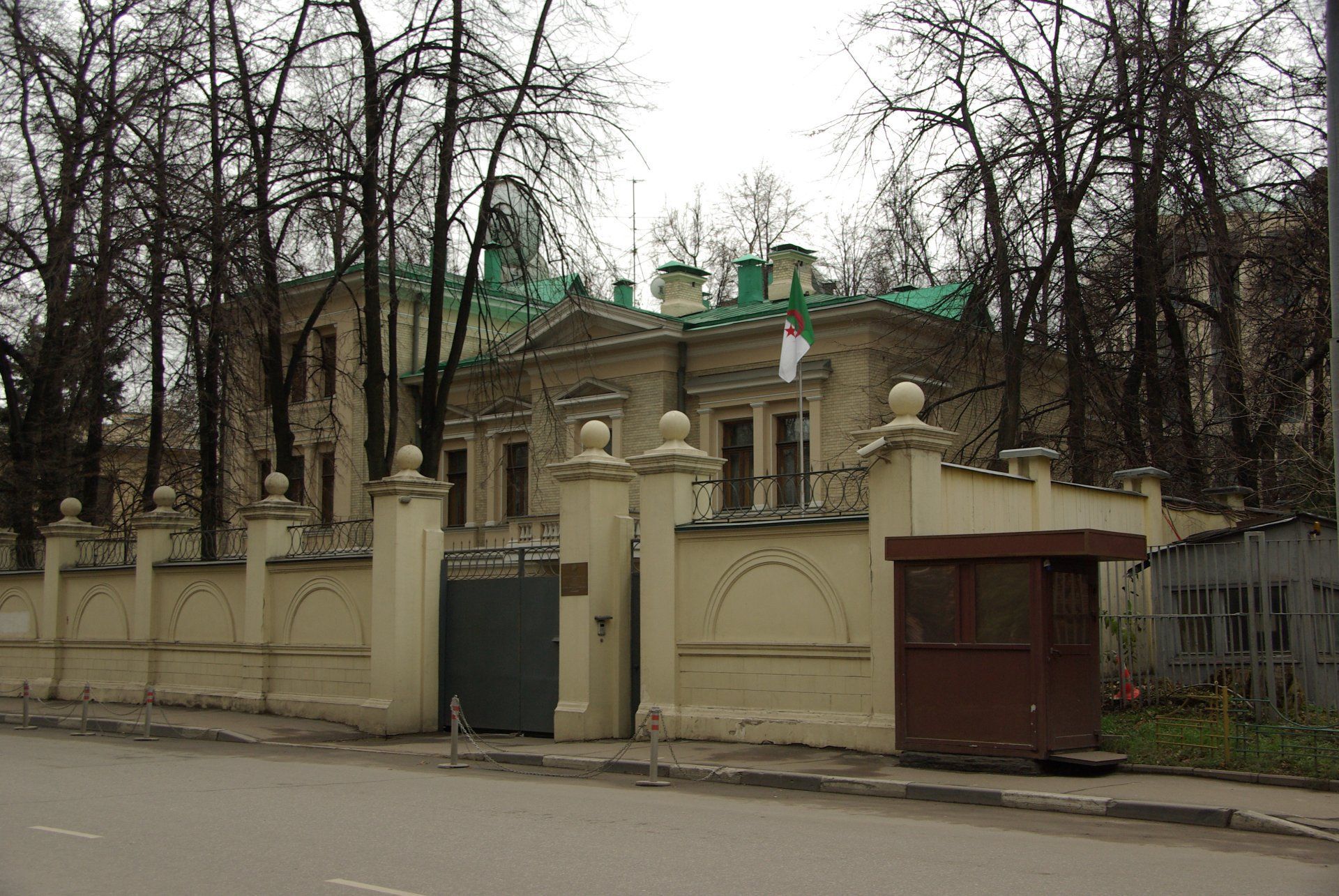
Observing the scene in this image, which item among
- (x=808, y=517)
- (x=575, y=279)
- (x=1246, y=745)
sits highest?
(x=575, y=279)

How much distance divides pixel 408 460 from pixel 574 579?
3463 mm

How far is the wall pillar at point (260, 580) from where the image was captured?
1994 centimetres

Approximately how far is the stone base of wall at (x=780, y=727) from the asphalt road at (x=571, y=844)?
179cm

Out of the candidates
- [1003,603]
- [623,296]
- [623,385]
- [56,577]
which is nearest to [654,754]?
[1003,603]

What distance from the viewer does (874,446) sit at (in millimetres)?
13547

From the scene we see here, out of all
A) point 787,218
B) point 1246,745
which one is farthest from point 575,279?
point 787,218

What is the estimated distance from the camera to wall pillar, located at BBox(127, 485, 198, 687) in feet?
72.6

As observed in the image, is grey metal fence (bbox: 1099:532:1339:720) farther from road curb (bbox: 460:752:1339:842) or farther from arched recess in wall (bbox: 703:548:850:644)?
road curb (bbox: 460:752:1339:842)

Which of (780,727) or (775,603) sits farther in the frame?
(775,603)

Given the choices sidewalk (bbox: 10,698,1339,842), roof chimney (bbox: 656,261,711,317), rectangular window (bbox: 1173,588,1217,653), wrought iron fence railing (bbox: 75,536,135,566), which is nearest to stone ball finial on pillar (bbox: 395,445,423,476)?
sidewalk (bbox: 10,698,1339,842)

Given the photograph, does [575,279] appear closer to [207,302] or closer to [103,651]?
[207,302]

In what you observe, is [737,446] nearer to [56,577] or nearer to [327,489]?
[327,489]

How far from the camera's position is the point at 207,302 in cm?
2416

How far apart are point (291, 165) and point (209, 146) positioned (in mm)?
2655
